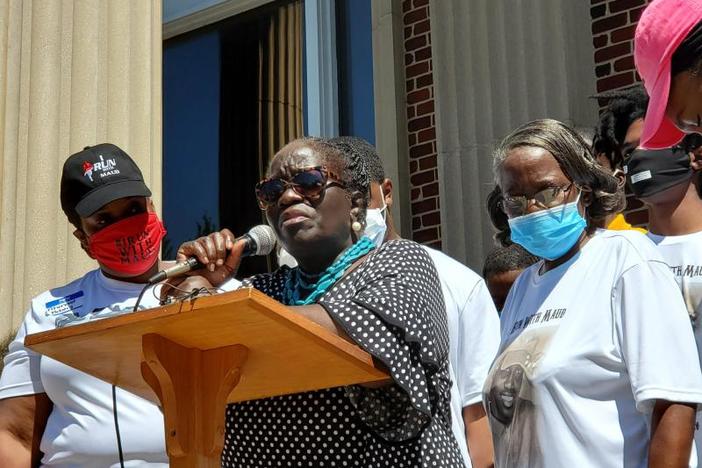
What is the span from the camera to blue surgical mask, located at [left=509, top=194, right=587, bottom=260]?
346cm

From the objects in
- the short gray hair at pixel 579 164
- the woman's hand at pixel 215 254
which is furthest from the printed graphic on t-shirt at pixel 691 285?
the woman's hand at pixel 215 254

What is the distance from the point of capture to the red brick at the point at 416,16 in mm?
7508

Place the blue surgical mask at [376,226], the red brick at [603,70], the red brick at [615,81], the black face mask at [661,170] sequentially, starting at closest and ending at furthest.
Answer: the black face mask at [661,170] < the blue surgical mask at [376,226] < the red brick at [615,81] < the red brick at [603,70]

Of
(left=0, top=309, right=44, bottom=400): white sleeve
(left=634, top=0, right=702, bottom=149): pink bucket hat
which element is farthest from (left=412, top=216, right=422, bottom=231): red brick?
(left=634, top=0, right=702, bottom=149): pink bucket hat

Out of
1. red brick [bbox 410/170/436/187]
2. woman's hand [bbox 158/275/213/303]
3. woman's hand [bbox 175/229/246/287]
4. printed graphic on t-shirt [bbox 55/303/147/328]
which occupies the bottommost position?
printed graphic on t-shirt [bbox 55/303/147/328]

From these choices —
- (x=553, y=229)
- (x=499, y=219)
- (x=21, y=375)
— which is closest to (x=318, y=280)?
(x=553, y=229)

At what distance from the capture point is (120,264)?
3916 millimetres

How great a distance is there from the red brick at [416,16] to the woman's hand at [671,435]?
491 cm

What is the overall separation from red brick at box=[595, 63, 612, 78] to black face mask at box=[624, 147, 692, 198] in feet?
9.16

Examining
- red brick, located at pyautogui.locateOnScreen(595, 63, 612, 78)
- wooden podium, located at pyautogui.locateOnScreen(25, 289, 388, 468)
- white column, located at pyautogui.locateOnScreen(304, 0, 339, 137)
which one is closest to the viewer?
wooden podium, located at pyautogui.locateOnScreen(25, 289, 388, 468)

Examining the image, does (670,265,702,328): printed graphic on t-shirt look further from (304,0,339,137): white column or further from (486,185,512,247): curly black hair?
(304,0,339,137): white column

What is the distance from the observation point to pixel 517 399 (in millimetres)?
3262

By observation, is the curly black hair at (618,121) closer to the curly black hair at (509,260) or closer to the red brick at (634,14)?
the curly black hair at (509,260)

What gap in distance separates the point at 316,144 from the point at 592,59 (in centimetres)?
378
